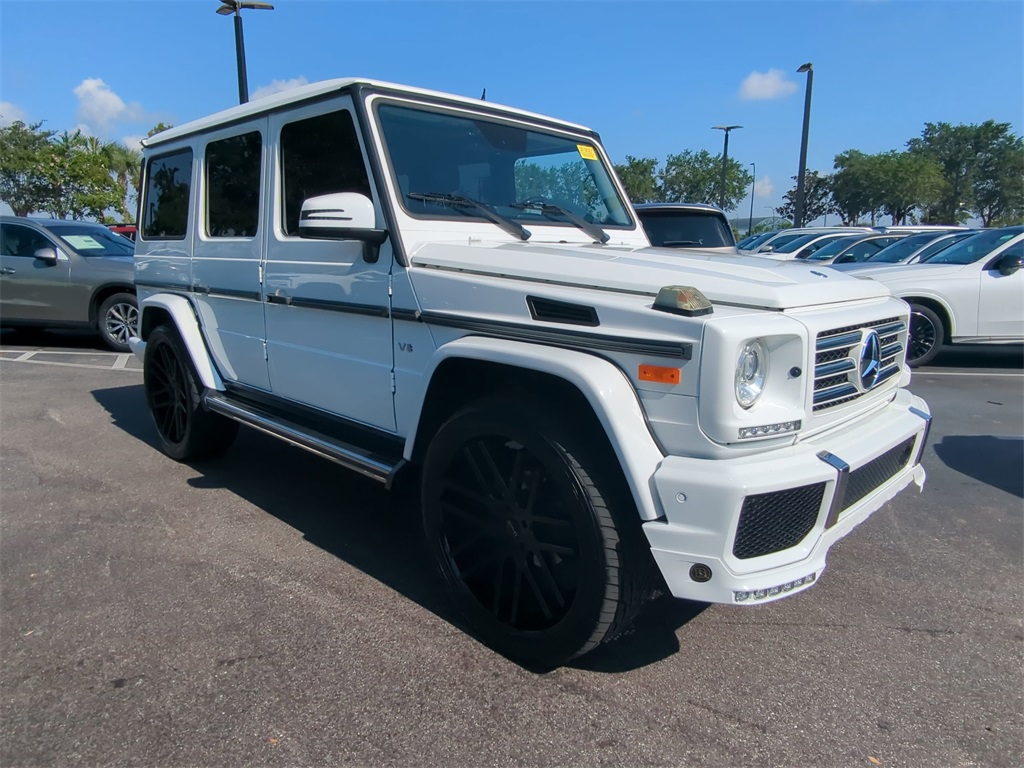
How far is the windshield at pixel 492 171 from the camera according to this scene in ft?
10.6

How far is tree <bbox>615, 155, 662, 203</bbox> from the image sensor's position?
33.3 meters

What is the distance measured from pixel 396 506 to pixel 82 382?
5129 mm

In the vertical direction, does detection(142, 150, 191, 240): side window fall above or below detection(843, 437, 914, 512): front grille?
above

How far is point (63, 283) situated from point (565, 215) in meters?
7.95

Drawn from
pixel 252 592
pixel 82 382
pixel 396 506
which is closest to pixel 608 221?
pixel 396 506

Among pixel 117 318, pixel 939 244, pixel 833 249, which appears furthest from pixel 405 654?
pixel 833 249

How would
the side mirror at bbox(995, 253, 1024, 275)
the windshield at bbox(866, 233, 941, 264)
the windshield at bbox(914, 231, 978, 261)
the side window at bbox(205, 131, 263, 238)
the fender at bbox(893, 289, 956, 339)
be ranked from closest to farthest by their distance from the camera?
the side window at bbox(205, 131, 263, 238), the side mirror at bbox(995, 253, 1024, 275), the fender at bbox(893, 289, 956, 339), the windshield at bbox(914, 231, 978, 261), the windshield at bbox(866, 233, 941, 264)

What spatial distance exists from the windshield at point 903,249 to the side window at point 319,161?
9426 mm

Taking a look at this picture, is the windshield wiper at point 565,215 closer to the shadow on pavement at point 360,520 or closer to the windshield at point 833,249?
the shadow on pavement at point 360,520

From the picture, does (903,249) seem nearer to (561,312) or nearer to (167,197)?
(167,197)

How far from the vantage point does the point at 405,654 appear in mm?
2756

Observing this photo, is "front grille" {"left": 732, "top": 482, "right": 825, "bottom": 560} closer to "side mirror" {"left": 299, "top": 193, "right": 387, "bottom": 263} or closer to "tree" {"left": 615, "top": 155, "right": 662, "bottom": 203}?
"side mirror" {"left": 299, "top": 193, "right": 387, "bottom": 263}

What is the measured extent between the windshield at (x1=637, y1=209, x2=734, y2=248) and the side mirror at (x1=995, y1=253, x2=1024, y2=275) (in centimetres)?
319

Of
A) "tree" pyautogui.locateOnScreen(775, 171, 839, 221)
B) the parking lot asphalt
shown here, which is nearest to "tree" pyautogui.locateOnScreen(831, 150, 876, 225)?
"tree" pyautogui.locateOnScreen(775, 171, 839, 221)
